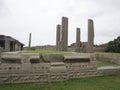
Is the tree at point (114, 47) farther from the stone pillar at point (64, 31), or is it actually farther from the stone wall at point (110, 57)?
the stone pillar at point (64, 31)

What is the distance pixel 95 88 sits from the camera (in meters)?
5.48

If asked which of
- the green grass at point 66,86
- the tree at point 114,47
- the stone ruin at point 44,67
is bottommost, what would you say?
the green grass at point 66,86

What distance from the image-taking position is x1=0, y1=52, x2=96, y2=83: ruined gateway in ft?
19.1

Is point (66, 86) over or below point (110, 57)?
below

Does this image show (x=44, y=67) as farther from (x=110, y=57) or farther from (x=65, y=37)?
(x=110, y=57)

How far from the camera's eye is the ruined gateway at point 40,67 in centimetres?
583

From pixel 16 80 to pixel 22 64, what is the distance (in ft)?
1.96

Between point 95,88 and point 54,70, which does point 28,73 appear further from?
point 95,88

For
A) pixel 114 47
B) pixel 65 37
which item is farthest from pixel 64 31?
pixel 114 47

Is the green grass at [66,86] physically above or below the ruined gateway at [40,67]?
below

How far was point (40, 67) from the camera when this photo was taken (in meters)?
6.21

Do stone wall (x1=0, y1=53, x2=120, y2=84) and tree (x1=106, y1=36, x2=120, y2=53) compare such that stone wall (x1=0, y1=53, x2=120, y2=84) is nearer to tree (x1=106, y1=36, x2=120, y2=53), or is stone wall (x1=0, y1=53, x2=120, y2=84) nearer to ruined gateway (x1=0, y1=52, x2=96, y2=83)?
ruined gateway (x1=0, y1=52, x2=96, y2=83)

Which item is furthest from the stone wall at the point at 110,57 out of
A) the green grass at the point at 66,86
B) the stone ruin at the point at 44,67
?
the green grass at the point at 66,86

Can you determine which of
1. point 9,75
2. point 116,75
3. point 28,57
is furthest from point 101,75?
point 9,75
